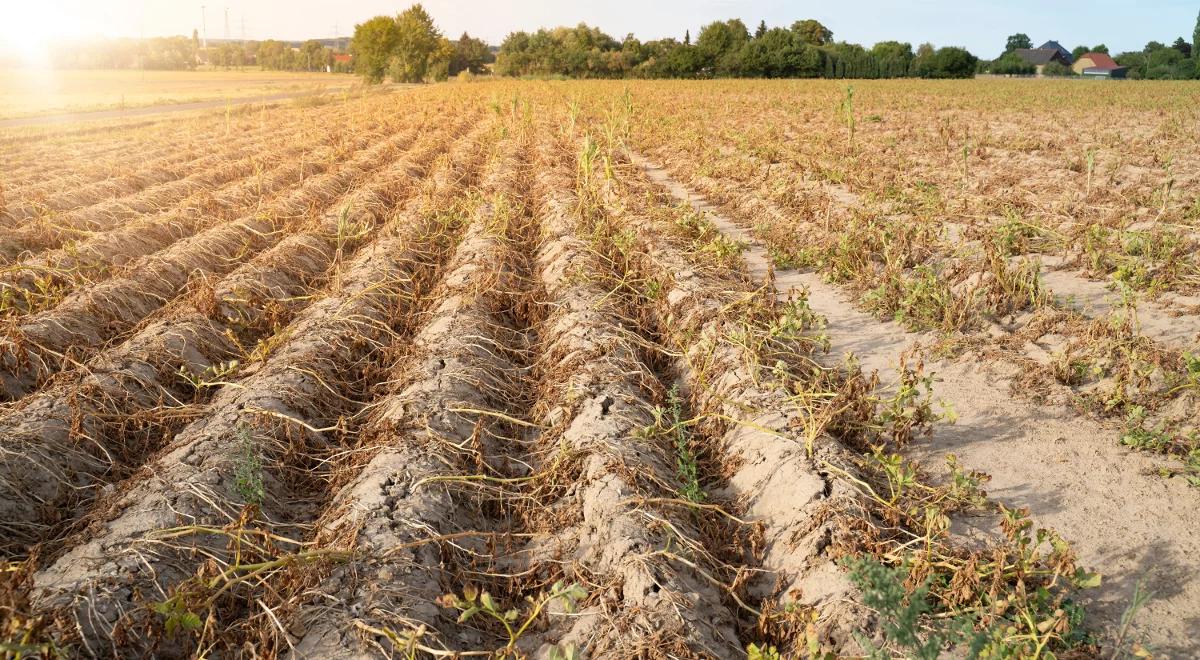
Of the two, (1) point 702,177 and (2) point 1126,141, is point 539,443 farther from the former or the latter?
(2) point 1126,141

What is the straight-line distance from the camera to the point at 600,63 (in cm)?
5828

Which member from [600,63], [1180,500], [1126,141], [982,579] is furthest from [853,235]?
[600,63]

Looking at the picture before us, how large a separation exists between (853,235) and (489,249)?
136 inches

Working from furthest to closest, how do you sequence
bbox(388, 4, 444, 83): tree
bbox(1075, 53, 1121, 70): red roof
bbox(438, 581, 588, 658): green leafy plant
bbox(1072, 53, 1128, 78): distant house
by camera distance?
bbox(1075, 53, 1121, 70): red roof
bbox(1072, 53, 1128, 78): distant house
bbox(388, 4, 444, 83): tree
bbox(438, 581, 588, 658): green leafy plant

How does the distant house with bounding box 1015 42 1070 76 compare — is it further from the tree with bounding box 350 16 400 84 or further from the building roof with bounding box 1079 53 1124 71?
the tree with bounding box 350 16 400 84

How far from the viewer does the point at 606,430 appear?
3875mm

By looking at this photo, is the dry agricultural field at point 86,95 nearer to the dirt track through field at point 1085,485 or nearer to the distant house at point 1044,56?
the dirt track through field at point 1085,485

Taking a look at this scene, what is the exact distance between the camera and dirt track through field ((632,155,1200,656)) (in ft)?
8.94

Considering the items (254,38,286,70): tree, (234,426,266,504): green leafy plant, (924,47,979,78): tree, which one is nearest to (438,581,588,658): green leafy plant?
(234,426,266,504): green leafy plant

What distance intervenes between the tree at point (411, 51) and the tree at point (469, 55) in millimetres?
13376

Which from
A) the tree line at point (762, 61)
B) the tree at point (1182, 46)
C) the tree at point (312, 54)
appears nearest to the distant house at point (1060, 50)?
the tree at point (1182, 46)

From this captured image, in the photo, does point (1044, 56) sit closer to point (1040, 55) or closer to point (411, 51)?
point (1040, 55)

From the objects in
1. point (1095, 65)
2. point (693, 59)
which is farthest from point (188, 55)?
point (1095, 65)

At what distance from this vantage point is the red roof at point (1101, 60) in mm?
84875
